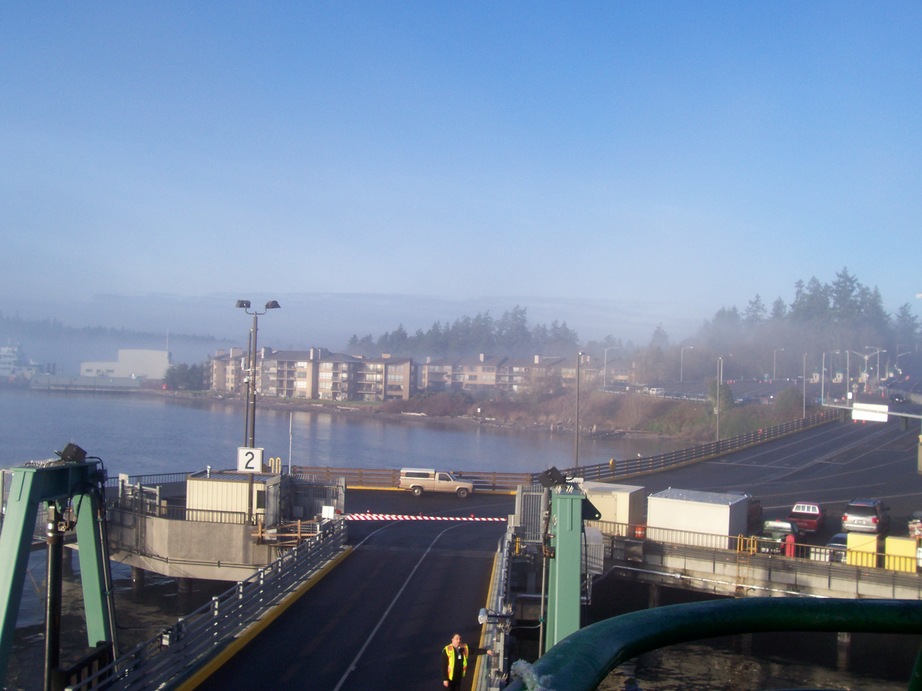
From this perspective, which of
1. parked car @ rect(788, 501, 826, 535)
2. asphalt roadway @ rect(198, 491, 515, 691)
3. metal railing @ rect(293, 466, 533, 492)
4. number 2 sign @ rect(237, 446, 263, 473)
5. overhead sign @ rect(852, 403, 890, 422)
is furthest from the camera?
metal railing @ rect(293, 466, 533, 492)

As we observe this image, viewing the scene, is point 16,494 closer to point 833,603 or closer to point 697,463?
point 833,603

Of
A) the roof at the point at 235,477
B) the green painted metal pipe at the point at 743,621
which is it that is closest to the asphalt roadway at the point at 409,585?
the roof at the point at 235,477

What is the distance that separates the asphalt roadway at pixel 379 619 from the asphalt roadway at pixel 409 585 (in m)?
0.02

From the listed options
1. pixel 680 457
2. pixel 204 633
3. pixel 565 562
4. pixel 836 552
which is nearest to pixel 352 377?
pixel 680 457

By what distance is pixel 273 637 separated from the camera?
431 inches

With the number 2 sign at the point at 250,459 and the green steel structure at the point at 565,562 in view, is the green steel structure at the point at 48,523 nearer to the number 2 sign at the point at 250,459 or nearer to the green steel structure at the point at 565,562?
the green steel structure at the point at 565,562

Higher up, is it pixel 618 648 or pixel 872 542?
pixel 618 648

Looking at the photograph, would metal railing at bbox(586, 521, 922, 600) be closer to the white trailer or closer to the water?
the white trailer

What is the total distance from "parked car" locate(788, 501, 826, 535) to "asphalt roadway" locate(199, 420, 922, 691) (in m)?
0.32

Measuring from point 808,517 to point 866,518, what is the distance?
4.67 feet

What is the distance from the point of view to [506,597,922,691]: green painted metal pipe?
3.81ft

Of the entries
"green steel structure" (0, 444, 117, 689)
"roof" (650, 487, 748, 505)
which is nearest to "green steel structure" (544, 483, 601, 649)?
"green steel structure" (0, 444, 117, 689)

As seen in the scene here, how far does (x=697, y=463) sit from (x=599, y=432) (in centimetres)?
3278

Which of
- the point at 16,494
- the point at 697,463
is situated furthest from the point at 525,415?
the point at 16,494
